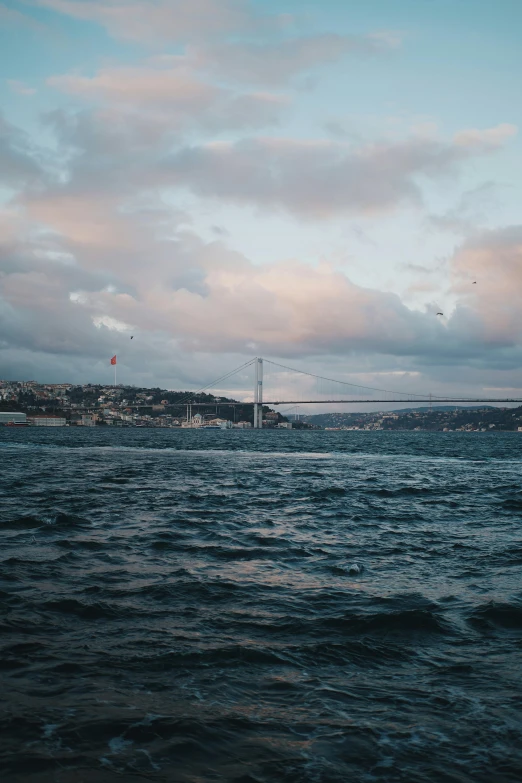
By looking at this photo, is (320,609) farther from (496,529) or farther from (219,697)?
(496,529)

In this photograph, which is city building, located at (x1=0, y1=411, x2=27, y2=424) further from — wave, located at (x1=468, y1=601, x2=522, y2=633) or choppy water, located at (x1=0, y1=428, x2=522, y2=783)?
wave, located at (x1=468, y1=601, x2=522, y2=633)

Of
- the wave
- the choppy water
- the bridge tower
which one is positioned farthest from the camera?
the bridge tower

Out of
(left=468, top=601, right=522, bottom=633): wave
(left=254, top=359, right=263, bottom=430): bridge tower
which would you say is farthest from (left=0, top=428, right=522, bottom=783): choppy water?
(left=254, top=359, right=263, bottom=430): bridge tower

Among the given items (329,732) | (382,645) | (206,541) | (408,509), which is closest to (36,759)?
(329,732)

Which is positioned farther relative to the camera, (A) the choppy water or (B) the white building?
(B) the white building

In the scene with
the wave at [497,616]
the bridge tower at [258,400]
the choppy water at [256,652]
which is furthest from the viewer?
the bridge tower at [258,400]

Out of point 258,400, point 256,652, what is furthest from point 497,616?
point 258,400

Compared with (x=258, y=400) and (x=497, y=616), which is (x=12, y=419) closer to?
(x=258, y=400)

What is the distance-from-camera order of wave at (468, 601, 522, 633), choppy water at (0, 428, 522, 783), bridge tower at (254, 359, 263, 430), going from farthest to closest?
bridge tower at (254, 359, 263, 430) < wave at (468, 601, 522, 633) < choppy water at (0, 428, 522, 783)

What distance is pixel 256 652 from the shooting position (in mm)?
6320

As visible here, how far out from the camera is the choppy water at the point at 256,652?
444cm

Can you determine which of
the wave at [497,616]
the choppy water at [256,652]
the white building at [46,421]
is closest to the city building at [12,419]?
the white building at [46,421]

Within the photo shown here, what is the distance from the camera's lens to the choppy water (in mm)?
4438

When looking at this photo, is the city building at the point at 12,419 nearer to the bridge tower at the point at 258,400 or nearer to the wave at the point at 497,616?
the bridge tower at the point at 258,400
